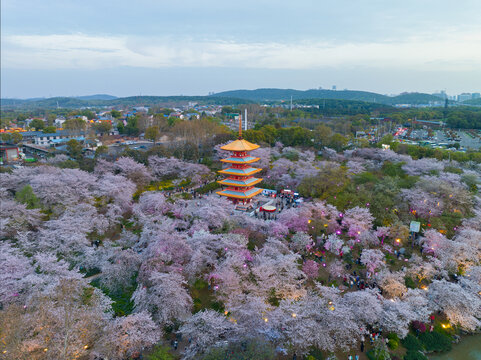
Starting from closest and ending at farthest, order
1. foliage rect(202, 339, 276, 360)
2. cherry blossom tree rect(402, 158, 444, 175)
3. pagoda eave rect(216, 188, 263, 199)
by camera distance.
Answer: foliage rect(202, 339, 276, 360) → pagoda eave rect(216, 188, 263, 199) → cherry blossom tree rect(402, 158, 444, 175)

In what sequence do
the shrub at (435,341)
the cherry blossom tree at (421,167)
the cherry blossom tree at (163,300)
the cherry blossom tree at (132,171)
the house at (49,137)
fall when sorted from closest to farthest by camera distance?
1. the cherry blossom tree at (163,300)
2. the shrub at (435,341)
3. the cherry blossom tree at (421,167)
4. the cherry blossom tree at (132,171)
5. the house at (49,137)

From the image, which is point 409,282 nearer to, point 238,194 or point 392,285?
point 392,285

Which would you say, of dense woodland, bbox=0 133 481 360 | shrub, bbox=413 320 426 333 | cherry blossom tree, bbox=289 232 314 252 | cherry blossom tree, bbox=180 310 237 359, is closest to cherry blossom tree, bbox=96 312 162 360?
dense woodland, bbox=0 133 481 360

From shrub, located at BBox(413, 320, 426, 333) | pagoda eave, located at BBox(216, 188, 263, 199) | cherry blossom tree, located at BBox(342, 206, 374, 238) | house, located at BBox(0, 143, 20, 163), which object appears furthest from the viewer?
house, located at BBox(0, 143, 20, 163)

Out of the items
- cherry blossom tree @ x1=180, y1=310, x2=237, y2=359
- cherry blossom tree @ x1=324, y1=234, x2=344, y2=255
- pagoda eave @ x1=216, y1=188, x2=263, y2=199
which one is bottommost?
cherry blossom tree @ x1=180, y1=310, x2=237, y2=359

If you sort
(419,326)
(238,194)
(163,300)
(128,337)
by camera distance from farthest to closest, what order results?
(238,194)
(419,326)
(163,300)
(128,337)

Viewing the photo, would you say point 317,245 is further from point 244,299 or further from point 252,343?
point 252,343

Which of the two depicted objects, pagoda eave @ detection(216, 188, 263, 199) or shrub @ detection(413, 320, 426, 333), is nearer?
shrub @ detection(413, 320, 426, 333)

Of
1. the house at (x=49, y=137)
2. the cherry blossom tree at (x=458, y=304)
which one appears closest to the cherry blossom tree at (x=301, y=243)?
the cherry blossom tree at (x=458, y=304)

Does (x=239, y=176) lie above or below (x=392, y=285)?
above

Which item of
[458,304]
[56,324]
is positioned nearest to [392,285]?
[458,304]

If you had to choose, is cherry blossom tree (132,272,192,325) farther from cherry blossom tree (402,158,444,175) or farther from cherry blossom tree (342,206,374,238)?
cherry blossom tree (402,158,444,175)

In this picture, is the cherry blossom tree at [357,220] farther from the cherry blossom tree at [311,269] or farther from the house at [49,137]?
the house at [49,137]
